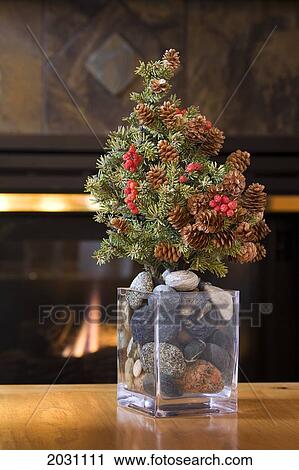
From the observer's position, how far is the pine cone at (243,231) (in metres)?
0.94

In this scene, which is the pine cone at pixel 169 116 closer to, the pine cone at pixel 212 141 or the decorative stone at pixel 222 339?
the pine cone at pixel 212 141

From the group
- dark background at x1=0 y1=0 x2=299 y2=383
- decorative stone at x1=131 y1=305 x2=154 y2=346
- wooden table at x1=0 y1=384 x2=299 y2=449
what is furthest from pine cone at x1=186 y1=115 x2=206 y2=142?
dark background at x1=0 y1=0 x2=299 y2=383

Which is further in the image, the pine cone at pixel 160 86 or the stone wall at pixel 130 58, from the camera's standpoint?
the stone wall at pixel 130 58

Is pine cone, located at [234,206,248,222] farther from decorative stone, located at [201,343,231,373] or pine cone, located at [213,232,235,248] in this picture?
decorative stone, located at [201,343,231,373]

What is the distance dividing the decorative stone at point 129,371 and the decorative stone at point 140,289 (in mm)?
72

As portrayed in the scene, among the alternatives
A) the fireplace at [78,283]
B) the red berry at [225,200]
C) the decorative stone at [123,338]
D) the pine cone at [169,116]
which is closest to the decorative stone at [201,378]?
the decorative stone at [123,338]

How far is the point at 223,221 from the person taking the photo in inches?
36.1

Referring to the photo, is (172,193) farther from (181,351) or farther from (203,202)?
(181,351)

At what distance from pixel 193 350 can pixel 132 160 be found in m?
0.26

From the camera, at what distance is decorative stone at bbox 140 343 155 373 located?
921mm

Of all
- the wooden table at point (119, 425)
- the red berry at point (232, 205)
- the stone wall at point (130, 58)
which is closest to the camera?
the wooden table at point (119, 425)

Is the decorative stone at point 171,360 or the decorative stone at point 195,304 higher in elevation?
the decorative stone at point 195,304

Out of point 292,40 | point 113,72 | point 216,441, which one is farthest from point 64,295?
point 216,441

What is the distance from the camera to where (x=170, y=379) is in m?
0.91
